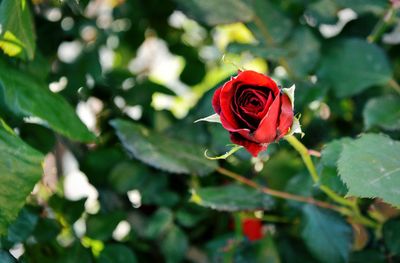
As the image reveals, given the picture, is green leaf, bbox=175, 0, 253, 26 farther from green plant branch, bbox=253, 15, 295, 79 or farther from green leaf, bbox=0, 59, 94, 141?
green leaf, bbox=0, 59, 94, 141

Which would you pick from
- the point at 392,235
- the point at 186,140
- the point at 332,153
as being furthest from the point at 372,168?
the point at 186,140

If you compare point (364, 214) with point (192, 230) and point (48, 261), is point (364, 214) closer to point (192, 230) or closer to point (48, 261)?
point (192, 230)

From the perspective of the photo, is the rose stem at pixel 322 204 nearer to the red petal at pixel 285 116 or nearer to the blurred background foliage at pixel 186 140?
the blurred background foliage at pixel 186 140

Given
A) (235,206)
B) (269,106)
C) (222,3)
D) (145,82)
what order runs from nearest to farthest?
(269,106), (235,206), (222,3), (145,82)

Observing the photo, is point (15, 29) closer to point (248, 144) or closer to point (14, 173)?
point (14, 173)

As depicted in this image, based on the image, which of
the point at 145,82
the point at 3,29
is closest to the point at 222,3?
the point at 145,82

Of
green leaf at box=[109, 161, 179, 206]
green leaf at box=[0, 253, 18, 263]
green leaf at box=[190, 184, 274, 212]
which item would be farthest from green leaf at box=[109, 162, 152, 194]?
green leaf at box=[0, 253, 18, 263]
